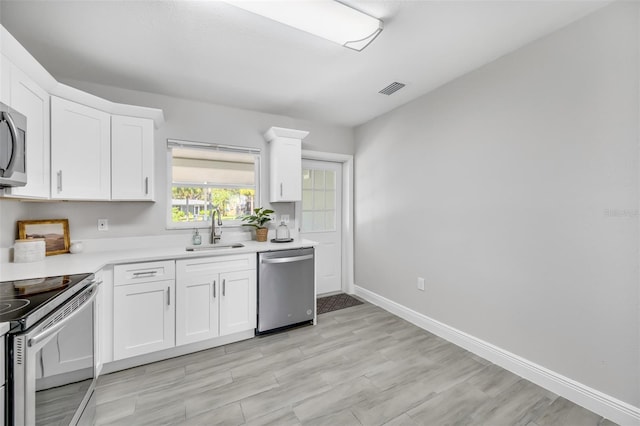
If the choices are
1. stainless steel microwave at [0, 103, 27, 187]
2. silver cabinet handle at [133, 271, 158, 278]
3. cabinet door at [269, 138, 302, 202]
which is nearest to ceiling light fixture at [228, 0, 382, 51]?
stainless steel microwave at [0, 103, 27, 187]

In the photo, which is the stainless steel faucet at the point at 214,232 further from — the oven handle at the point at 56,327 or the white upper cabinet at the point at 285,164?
the oven handle at the point at 56,327

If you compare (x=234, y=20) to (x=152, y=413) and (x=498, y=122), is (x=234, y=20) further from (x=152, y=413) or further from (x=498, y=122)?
(x=152, y=413)

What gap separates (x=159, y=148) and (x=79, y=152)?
2.41 ft

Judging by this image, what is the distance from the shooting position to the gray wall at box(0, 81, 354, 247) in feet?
7.59

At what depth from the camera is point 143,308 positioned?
2184mm

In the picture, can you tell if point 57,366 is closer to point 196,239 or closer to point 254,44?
point 196,239

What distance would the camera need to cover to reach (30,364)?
1.04m

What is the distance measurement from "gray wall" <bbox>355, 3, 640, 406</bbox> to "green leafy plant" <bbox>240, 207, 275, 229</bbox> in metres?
1.72

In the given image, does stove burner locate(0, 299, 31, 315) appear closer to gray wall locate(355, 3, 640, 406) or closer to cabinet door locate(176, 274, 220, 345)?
cabinet door locate(176, 274, 220, 345)

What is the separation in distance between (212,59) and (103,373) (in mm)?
2688

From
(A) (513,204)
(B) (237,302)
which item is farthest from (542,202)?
(B) (237,302)

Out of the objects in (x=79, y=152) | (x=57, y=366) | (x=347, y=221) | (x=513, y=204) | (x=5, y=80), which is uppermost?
(x=5, y=80)

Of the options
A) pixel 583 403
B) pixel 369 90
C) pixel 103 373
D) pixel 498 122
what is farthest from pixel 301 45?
pixel 583 403

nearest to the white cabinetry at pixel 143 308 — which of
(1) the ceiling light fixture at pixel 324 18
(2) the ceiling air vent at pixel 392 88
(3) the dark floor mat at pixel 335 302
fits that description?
(3) the dark floor mat at pixel 335 302
